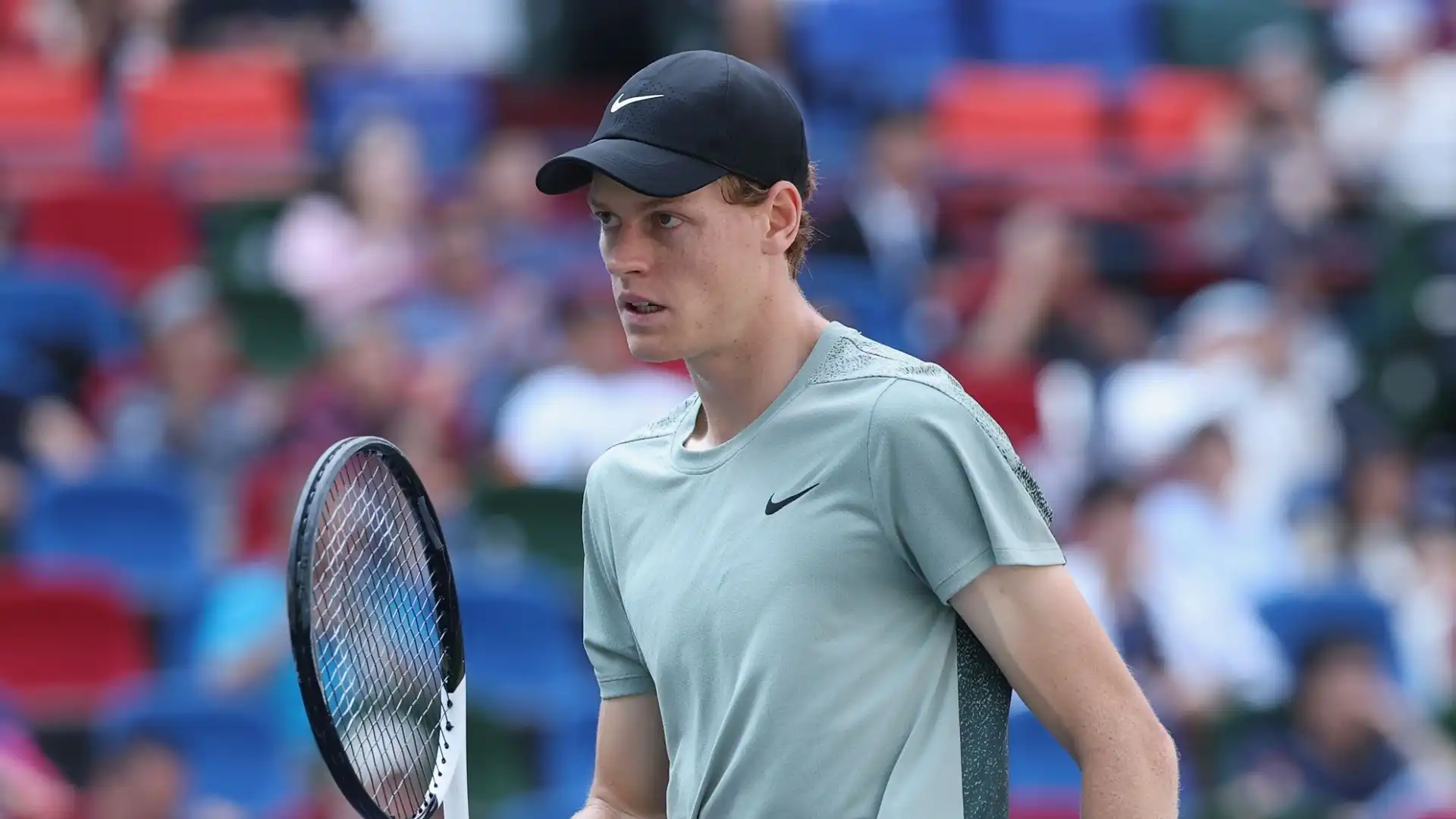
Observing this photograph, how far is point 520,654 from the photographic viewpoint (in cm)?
667

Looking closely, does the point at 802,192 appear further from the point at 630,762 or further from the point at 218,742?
the point at 218,742

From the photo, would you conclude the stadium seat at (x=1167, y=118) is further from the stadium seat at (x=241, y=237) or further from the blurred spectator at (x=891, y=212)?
the stadium seat at (x=241, y=237)

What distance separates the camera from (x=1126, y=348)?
8.91m

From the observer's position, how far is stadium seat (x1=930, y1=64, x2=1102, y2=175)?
414 inches

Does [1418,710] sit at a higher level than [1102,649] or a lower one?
lower

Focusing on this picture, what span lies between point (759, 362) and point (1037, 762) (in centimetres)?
436

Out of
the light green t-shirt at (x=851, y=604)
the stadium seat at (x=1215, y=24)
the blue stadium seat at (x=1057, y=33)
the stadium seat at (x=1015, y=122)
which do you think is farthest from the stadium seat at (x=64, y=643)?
the stadium seat at (x=1215, y=24)

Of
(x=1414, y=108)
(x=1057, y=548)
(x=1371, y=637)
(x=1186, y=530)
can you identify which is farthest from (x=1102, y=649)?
(x=1414, y=108)

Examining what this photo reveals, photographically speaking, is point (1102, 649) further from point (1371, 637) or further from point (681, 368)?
point (681, 368)

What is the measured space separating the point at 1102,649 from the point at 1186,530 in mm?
5810

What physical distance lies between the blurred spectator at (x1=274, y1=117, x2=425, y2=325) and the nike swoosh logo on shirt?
6075 mm

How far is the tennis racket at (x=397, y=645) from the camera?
8.65 ft

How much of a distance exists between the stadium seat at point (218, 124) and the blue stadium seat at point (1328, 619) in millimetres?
4647

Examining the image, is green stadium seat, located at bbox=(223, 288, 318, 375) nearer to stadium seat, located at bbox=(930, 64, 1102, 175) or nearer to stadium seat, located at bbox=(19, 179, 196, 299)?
stadium seat, located at bbox=(19, 179, 196, 299)
